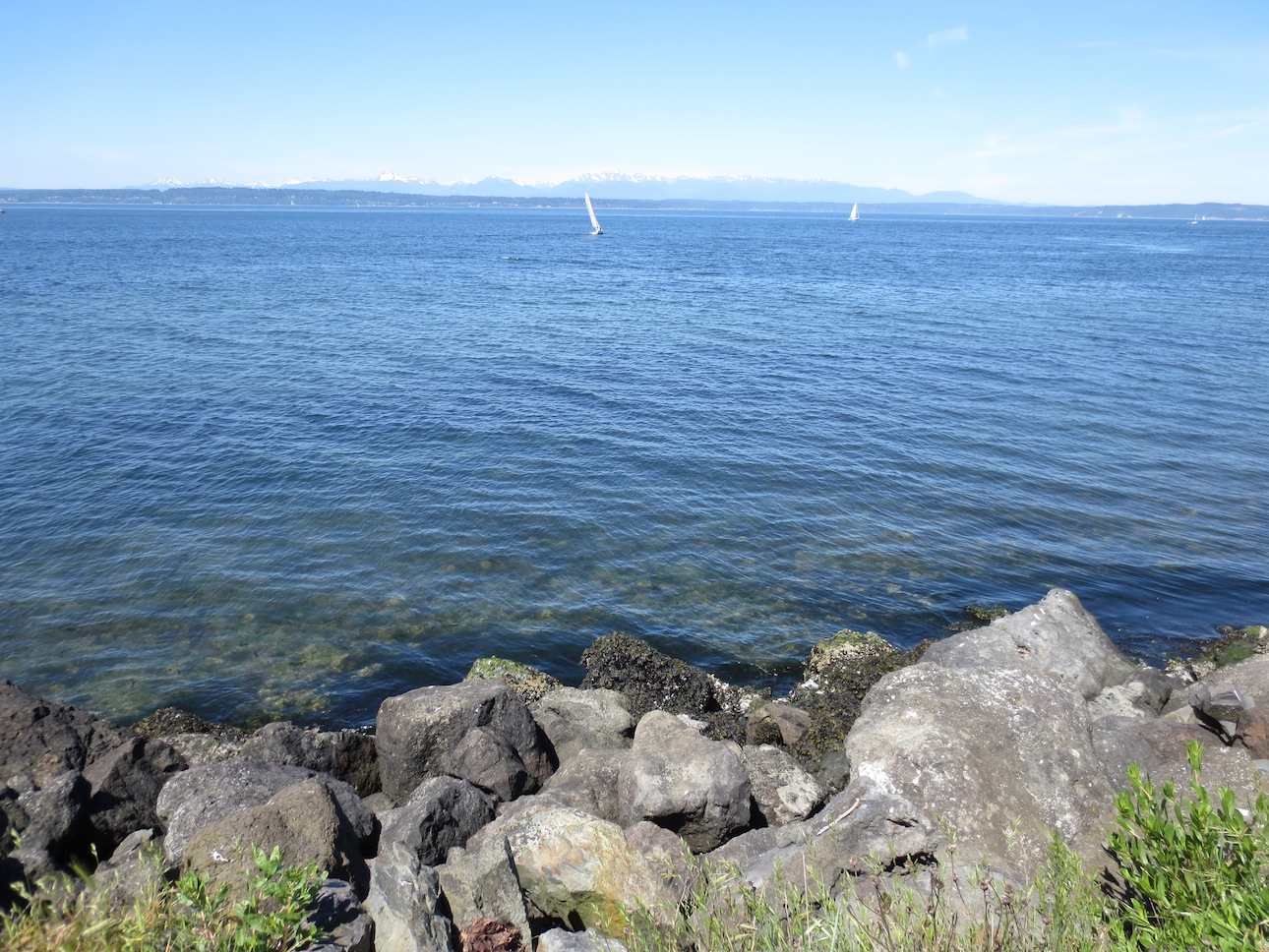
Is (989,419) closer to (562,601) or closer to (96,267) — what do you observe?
(562,601)

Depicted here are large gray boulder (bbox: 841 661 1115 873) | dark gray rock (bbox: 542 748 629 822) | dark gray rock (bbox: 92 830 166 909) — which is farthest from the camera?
dark gray rock (bbox: 542 748 629 822)

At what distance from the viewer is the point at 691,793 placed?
32.9ft

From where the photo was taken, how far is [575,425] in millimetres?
30203

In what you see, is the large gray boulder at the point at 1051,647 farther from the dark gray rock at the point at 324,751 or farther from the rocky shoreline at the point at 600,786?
the dark gray rock at the point at 324,751

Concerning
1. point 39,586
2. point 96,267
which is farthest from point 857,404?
point 96,267

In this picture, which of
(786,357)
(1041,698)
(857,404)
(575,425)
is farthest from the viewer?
(786,357)

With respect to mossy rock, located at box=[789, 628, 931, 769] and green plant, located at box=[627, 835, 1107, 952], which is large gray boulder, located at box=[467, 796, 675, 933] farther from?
mossy rock, located at box=[789, 628, 931, 769]

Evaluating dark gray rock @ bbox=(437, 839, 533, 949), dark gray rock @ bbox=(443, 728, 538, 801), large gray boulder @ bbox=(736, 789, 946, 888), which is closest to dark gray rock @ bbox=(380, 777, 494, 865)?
dark gray rock @ bbox=(443, 728, 538, 801)

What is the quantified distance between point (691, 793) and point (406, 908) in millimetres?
3948

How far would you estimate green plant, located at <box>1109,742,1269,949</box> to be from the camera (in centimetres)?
459

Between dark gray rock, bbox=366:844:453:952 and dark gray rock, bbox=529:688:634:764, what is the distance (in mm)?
5347

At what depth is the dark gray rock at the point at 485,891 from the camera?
7.76 meters

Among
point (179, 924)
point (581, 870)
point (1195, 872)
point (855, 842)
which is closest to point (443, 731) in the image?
point (581, 870)

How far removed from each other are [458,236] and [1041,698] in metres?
155
